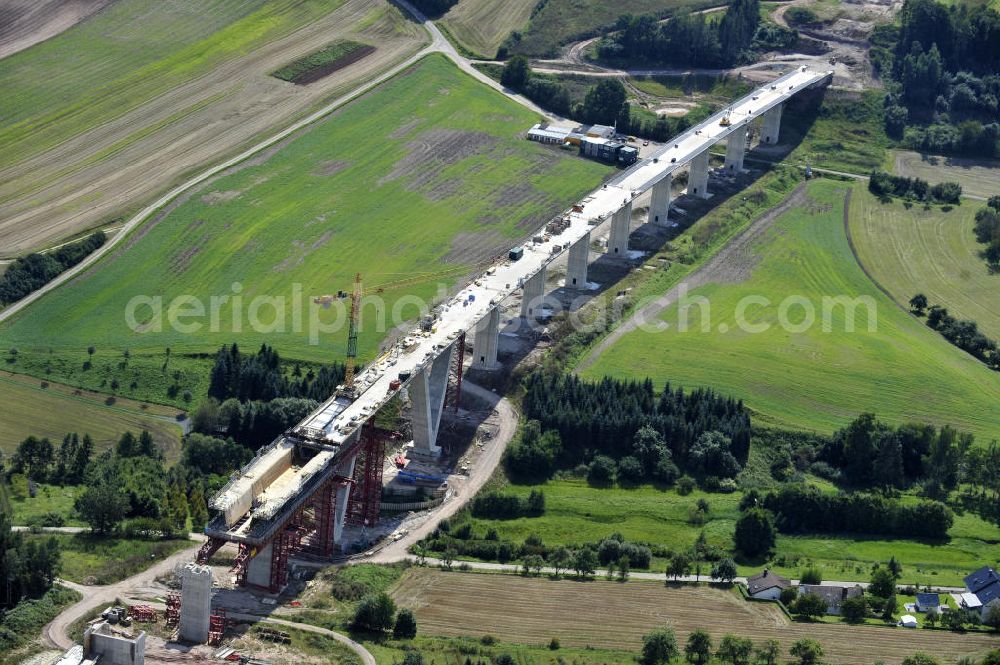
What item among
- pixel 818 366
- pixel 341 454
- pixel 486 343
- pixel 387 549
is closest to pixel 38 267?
pixel 486 343

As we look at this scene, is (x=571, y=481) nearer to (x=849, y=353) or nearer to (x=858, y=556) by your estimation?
(x=858, y=556)

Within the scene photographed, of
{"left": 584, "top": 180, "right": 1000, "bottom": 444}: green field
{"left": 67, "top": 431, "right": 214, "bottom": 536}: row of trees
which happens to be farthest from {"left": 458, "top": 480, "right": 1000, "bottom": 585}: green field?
{"left": 67, "top": 431, "right": 214, "bottom": 536}: row of trees

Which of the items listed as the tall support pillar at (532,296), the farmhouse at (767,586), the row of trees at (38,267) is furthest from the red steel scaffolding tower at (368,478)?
the row of trees at (38,267)

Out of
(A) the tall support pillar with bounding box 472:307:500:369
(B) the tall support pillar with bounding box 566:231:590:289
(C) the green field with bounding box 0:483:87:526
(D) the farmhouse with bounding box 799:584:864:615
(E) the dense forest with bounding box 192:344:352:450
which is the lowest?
(C) the green field with bounding box 0:483:87:526

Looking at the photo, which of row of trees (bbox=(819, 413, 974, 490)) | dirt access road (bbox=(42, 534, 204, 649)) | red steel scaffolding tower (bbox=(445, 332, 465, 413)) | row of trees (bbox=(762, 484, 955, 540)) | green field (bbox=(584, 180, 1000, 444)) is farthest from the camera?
green field (bbox=(584, 180, 1000, 444))

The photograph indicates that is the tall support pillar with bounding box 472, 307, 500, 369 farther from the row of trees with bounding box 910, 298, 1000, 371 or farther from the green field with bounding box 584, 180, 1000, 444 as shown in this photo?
the row of trees with bounding box 910, 298, 1000, 371

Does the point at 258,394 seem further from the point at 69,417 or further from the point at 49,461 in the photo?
the point at 49,461

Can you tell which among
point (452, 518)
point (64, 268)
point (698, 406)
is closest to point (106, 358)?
point (64, 268)

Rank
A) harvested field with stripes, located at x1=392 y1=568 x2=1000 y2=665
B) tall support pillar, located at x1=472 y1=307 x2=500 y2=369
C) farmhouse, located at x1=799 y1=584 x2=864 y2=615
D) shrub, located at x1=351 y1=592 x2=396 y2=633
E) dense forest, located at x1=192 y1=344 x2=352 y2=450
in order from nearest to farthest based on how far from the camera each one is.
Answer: shrub, located at x1=351 y1=592 x2=396 y2=633 → harvested field with stripes, located at x1=392 y1=568 x2=1000 y2=665 → farmhouse, located at x1=799 y1=584 x2=864 y2=615 → dense forest, located at x1=192 y1=344 x2=352 y2=450 → tall support pillar, located at x1=472 y1=307 x2=500 y2=369
